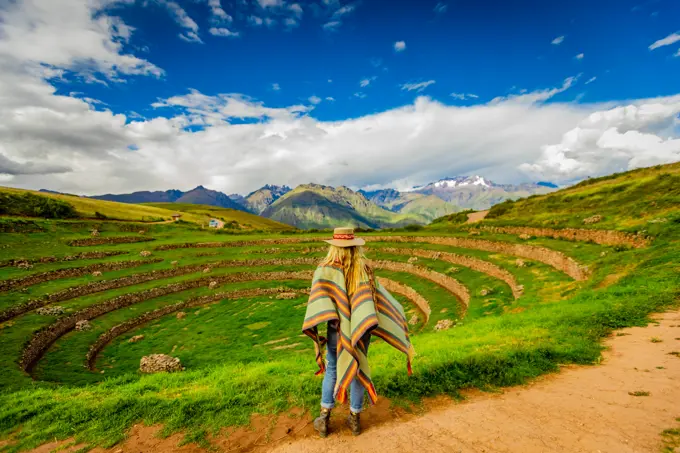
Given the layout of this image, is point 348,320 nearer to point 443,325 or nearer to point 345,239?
point 345,239

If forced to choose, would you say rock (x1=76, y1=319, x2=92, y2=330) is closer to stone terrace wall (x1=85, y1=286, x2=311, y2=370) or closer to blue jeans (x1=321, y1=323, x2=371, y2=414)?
stone terrace wall (x1=85, y1=286, x2=311, y2=370)

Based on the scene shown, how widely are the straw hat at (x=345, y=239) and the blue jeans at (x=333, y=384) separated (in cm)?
162

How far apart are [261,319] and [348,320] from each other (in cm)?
2885

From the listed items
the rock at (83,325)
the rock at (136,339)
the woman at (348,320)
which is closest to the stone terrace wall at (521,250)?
the woman at (348,320)

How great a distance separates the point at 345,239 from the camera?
19.8 ft

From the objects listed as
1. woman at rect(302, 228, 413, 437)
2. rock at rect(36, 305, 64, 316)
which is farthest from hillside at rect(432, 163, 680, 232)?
rock at rect(36, 305, 64, 316)

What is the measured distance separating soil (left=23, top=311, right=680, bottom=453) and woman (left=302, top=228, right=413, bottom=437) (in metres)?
0.55

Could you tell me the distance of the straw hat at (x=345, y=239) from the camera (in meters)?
5.85

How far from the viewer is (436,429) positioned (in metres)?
5.78

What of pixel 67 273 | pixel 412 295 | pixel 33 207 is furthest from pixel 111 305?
pixel 33 207

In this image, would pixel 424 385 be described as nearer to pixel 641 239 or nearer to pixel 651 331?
pixel 651 331

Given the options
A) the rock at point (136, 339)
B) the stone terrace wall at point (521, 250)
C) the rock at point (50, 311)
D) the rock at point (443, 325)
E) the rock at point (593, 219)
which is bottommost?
the rock at point (136, 339)

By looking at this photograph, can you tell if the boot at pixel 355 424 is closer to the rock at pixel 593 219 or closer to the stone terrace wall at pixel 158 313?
the stone terrace wall at pixel 158 313

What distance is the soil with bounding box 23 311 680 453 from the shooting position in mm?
5297
